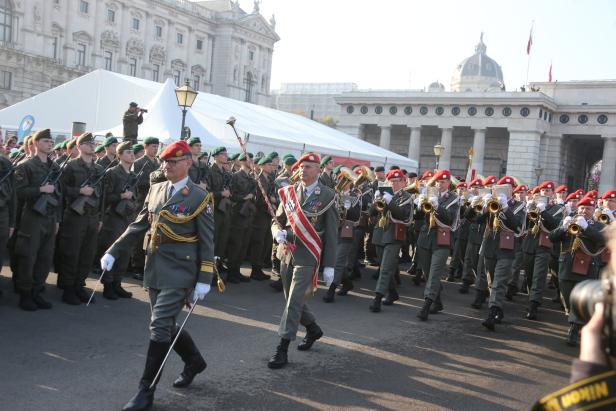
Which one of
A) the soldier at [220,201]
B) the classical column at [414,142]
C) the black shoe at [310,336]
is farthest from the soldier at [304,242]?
the classical column at [414,142]

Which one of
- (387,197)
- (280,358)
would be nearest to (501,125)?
(387,197)

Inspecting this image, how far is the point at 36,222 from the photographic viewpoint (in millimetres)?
7711

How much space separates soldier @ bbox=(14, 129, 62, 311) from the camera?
7.61 m

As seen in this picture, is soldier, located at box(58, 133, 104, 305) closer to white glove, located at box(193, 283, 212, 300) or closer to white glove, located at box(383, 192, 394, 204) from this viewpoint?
white glove, located at box(193, 283, 212, 300)

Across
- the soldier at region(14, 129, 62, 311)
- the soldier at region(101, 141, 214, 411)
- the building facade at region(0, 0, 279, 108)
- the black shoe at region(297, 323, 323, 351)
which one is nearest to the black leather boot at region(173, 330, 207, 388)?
the soldier at region(101, 141, 214, 411)

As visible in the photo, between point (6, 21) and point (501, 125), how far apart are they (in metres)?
45.0

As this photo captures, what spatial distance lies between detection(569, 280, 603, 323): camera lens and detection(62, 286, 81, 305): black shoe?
6947mm

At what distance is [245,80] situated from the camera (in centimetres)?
8981

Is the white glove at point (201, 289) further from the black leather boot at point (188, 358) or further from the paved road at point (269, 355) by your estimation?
the paved road at point (269, 355)

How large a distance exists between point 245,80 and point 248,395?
86912 millimetres

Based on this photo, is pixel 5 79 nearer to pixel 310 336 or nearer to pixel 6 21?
pixel 6 21

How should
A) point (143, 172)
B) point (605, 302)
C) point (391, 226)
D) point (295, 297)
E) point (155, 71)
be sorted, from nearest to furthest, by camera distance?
1. point (605, 302)
2. point (295, 297)
3. point (391, 226)
4. point (143, 172)
5. point (155, 71)

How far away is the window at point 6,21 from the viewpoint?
5784 cm

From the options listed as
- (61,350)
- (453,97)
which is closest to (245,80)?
(453,97)
